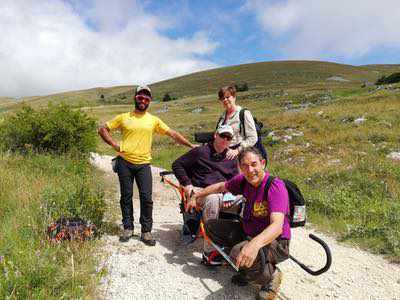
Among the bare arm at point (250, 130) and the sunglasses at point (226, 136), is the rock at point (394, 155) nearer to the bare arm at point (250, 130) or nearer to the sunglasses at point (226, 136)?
the bare arm at point (250, 130)

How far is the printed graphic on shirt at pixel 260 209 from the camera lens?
148 inches

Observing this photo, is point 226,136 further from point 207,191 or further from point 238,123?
point 207,191

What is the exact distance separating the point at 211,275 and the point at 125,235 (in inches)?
63.1

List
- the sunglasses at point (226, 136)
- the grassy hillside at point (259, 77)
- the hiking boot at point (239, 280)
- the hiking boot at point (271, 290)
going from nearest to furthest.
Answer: the hiking boot at point (271, 290), the hiking boot at point (239, 280), the sunglasses at point (226, 136), the grassy hillside at point (259, 77)

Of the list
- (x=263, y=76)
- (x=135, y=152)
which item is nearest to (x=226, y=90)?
(x=135, y=152)

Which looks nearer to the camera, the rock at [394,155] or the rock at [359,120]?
the rock at [394,155]

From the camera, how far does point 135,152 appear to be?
525 cm

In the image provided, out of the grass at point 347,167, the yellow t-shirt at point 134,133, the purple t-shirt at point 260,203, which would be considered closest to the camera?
the purple t-shirt at point 260,203

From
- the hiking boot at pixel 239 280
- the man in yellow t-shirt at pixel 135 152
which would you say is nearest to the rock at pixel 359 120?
the man in yellow t-shirt at pixel 135 152

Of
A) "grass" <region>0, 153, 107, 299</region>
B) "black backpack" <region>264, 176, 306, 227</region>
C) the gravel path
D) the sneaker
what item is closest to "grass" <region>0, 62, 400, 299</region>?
"grass" <region>0, 153, 107, 299</region>

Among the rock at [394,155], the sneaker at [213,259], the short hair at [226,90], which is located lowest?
the sneaker at [213,259]

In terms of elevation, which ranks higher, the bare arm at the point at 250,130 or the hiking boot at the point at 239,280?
the bare arm at the point at 250,130

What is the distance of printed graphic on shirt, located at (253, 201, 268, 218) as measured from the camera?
12.4 ft

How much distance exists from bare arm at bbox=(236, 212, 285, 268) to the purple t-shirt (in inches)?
4.4
